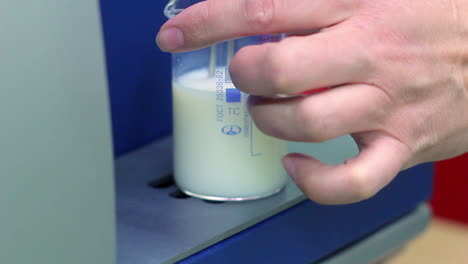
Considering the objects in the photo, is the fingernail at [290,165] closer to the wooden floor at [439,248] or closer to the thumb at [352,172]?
the thumb at [352,172]

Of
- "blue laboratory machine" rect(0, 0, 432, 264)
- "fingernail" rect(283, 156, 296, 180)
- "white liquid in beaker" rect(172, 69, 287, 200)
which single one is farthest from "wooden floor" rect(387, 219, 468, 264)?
"fingernail" rect(283, 156, 296, 180)

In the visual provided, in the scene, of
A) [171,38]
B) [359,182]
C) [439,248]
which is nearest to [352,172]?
[359,182]

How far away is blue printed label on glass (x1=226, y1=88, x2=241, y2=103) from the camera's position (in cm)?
41

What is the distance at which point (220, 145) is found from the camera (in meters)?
0.42

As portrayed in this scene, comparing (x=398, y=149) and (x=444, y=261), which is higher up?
(x=398, y=149)

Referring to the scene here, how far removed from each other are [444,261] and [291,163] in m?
0.71

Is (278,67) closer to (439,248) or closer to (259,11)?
(259,11)

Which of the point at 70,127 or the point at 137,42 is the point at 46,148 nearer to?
the point at 70,127

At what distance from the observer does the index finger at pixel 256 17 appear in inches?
12.2

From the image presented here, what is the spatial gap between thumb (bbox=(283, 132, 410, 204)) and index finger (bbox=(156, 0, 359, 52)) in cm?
6

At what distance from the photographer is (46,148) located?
10.8 inches

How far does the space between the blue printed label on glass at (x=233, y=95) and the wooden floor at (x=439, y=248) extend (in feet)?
1.84

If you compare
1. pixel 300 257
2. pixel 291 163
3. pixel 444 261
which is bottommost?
pixel 444 261

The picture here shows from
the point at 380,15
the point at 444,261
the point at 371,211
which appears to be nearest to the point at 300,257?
the point at 371,211
